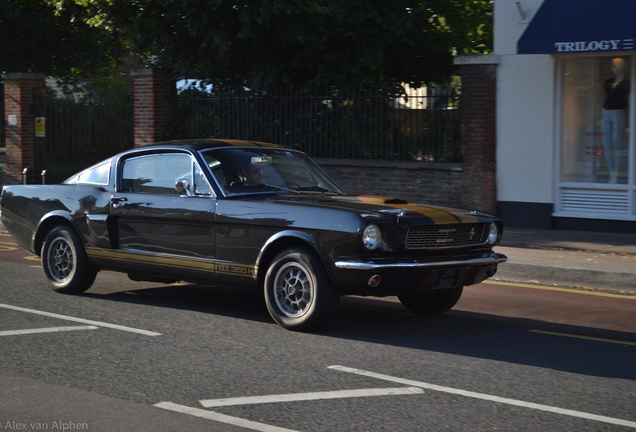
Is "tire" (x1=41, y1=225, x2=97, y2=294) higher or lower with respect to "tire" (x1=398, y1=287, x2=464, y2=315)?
higher

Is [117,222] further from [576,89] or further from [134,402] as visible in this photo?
[576,89]

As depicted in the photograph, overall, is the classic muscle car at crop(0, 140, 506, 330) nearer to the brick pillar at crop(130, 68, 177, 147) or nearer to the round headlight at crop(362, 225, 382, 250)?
the round headlight at crop(362, 225, 382, 250)

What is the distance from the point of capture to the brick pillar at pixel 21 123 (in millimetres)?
21000

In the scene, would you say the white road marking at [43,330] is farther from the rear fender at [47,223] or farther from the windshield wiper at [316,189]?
the windshield wiper at [316,189]

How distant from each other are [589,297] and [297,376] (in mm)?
4873

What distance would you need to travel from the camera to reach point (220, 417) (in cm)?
494

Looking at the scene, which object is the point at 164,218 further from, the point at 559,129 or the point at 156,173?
the point at 559,129

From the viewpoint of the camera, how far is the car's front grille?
22.9 feet

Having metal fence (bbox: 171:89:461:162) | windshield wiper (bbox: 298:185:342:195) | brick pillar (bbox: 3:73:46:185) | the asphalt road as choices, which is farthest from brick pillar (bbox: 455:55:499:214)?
brick pillar (bbox: 3:73:46:185)

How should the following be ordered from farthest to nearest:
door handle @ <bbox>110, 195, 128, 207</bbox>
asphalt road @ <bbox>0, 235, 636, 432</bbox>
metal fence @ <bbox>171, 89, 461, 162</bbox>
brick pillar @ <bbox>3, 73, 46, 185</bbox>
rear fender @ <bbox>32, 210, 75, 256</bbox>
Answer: brick pillar @ <bbox>3, 73, 46, 185</bbox>
metal fence @ <bbox>171, 89, 461, 162</bbox>
rear fender @ <bbox>32, 210, 75, 256</bbox>
door handle @ <bbox>110, 195, 128, 207</bbox>
asphalt road @ <bbox>0, 235, 636, 432</bbox>

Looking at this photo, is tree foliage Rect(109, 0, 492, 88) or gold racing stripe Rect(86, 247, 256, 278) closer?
gold racing stripe Rect(86, 247, 256, 278)

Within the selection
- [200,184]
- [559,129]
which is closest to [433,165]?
[559,129]

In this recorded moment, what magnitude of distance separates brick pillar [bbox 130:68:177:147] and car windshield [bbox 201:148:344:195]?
10.9 metres

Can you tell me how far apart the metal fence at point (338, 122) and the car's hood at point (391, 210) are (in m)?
8.34
